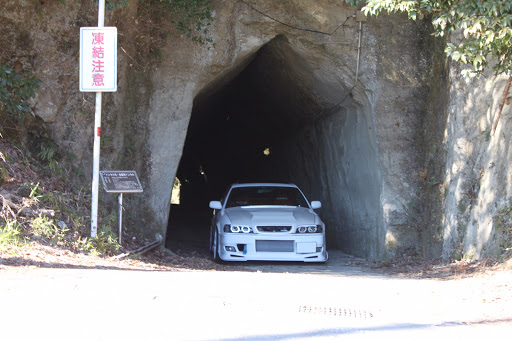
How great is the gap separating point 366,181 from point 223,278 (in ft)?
20.7

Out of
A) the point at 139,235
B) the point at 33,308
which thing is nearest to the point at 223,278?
the point at 33,308

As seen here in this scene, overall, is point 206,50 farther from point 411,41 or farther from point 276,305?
point 276,305

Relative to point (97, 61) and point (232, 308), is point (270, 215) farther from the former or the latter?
point (232, 308)

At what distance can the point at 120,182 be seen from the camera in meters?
8.70

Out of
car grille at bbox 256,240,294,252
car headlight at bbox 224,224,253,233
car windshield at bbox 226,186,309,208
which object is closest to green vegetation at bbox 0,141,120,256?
car headlight at bbox 224,224,253,233

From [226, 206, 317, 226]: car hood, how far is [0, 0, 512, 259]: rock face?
159cm

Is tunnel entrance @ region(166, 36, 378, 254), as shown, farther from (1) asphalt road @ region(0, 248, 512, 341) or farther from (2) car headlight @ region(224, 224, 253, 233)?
(1) asphalt road @ region(0, 248, 512, 341)

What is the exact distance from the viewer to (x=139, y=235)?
415 inches

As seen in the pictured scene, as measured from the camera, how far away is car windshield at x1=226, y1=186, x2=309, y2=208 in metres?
11.2

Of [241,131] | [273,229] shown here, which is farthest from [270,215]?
[241,131]

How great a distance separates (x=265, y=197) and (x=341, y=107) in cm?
318

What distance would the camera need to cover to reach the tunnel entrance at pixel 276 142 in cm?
1296

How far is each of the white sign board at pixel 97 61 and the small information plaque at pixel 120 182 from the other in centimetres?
134

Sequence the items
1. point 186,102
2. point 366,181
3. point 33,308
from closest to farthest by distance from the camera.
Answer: point 33,308 < point 186,102 < point 366,181
